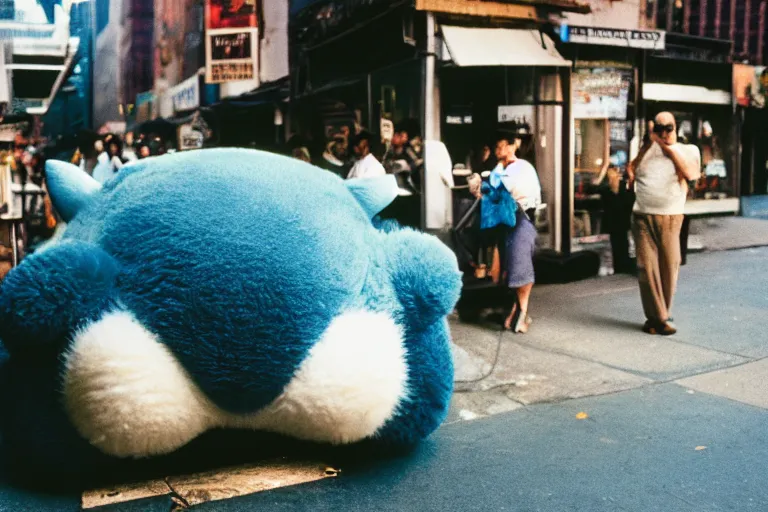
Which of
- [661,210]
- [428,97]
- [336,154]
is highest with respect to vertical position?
[428,97]

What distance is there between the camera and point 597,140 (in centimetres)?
1023

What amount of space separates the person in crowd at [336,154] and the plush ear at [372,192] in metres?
7.77

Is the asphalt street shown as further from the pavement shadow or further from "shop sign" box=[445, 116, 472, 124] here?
"shop sign" box=[445, 116, 472, 124]

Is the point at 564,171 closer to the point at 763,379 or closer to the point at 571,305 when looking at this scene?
the point at 571,305

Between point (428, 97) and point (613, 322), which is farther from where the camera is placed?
point (428, 97)

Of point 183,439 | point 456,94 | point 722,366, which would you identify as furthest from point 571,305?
point 183,439

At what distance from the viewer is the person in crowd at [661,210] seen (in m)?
5.86

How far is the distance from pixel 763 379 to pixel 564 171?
5578mm

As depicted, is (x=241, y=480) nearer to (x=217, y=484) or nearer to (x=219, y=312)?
(x=217, y=484)

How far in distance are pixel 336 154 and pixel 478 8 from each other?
3.76 m

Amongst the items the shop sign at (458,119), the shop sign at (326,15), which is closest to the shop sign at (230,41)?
the shop sign at (326,15)

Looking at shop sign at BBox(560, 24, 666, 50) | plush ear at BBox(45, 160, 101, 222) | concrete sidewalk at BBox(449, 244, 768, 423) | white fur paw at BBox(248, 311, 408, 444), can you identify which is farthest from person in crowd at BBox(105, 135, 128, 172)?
white fur paw at BBox(248, 311, 408, 444)

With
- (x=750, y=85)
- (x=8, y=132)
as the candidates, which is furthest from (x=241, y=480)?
(x=750, y=85)

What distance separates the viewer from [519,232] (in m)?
6.20
